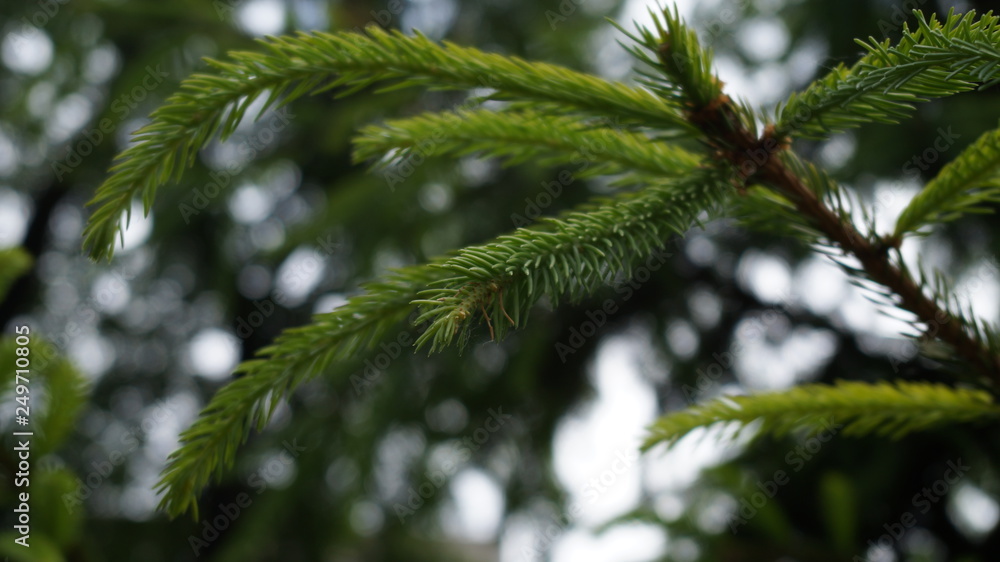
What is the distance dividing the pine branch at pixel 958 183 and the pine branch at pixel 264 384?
0.60 metres

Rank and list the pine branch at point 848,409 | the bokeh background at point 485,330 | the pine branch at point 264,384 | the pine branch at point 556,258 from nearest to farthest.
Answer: the pine branch at point 556,258 → the pine branch at point 264,384 → the pine branch at point 848,409 → the bokeh background at point 485,330

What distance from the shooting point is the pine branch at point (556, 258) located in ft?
1.89

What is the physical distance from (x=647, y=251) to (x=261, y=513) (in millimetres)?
2245

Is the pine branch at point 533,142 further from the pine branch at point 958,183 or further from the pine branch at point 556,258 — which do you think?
the pine branch at point 958,183

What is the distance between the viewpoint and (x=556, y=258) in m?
0.66

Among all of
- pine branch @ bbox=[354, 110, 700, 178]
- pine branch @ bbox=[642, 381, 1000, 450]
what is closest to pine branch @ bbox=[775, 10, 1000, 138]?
pine branch @ bbox=[354, 110, 700, 178]

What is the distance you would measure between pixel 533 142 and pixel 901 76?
44cm

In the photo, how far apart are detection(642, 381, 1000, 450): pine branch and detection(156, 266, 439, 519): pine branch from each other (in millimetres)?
468

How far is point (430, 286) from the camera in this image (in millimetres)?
647

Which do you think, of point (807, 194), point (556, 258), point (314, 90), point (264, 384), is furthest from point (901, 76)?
point (264, 384)

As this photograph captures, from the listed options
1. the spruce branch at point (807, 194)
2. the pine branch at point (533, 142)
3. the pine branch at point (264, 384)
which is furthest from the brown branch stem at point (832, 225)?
the pine branch at point (264, 384)

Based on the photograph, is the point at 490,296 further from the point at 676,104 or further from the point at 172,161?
the point at 172,161

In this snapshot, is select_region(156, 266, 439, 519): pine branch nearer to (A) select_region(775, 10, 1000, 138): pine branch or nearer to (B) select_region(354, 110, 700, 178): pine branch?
(B) select_region(354, 110, 700, 178): pine branch

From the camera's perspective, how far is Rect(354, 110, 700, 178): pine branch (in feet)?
2.93
